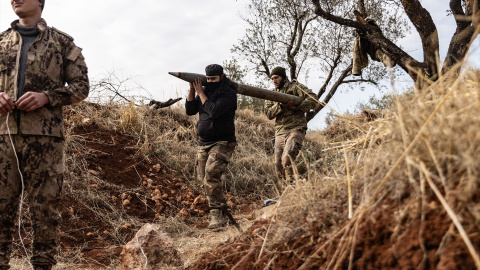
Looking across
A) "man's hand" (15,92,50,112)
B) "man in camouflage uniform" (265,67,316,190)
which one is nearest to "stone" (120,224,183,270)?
"man's hand" (15,92,50,112)

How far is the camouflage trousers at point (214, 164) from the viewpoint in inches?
220

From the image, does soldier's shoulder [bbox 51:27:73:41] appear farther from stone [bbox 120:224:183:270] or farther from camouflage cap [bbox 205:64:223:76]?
camouflage cap [bbox 205:64:223:76]

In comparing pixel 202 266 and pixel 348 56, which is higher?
pixel 348 56

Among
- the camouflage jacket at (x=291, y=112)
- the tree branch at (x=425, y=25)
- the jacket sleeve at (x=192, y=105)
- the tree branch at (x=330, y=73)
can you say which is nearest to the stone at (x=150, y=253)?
the jacket sleeve at (x=192, y=105)

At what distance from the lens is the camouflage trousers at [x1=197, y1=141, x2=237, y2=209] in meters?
5.58

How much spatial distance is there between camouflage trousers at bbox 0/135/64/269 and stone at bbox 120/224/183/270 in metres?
0.55

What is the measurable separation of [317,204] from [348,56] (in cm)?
1492

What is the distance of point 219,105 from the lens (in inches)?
217

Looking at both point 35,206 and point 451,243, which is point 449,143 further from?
point 35,206


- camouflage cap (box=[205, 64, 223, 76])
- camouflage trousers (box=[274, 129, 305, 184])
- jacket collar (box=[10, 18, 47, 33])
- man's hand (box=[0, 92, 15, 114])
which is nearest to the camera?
man's hand (box=[0, 92, 15, 114])

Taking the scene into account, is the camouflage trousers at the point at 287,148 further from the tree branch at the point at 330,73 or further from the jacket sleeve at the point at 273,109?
the tree branch at the point at 330,73

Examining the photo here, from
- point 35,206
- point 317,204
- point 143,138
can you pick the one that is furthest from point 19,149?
point 143,138

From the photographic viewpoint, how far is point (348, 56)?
53.6ft

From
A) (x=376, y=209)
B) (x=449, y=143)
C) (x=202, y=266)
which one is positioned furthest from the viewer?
(x=202, y=266)
